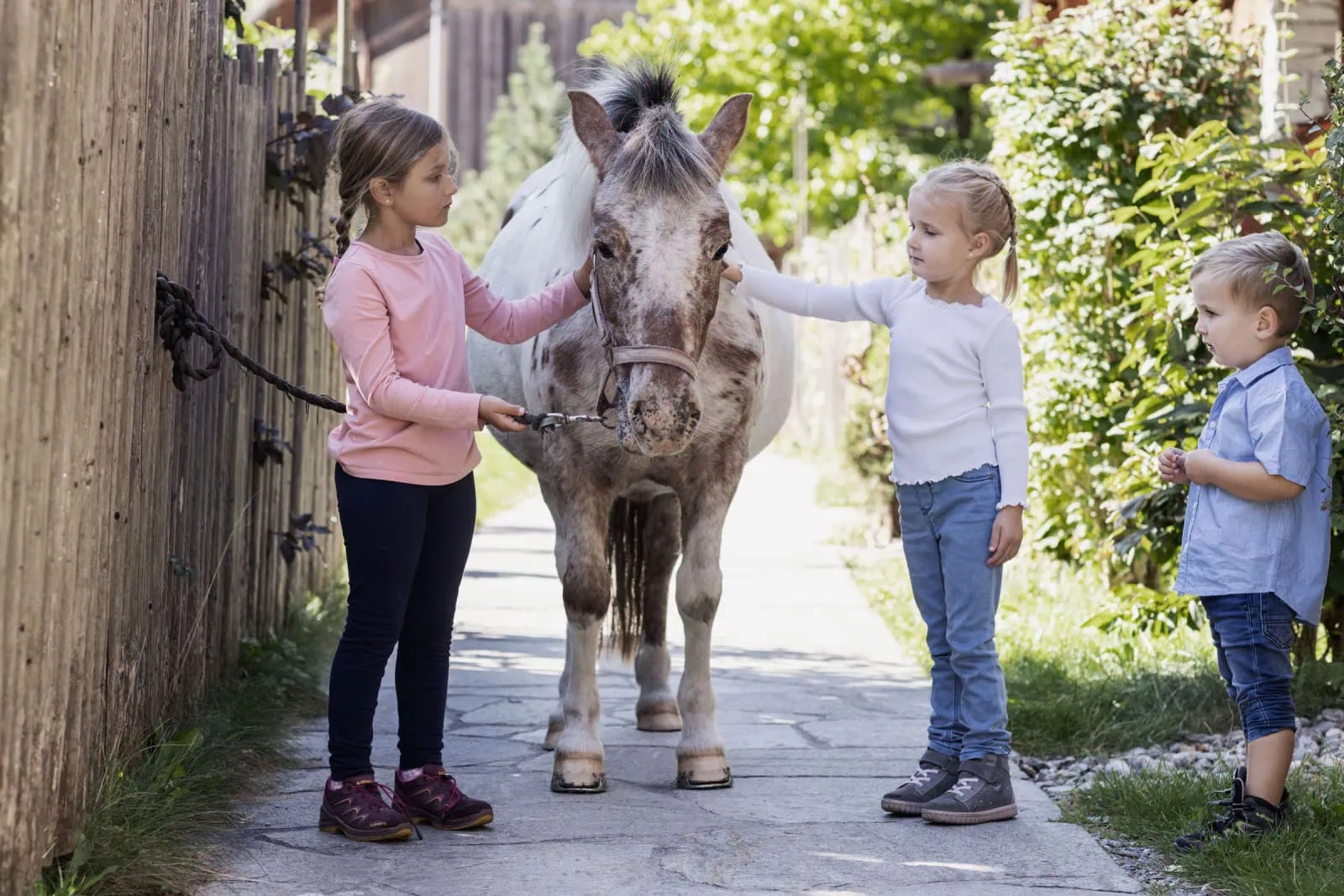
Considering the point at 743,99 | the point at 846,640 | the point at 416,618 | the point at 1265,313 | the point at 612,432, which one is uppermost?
the point at 743,99

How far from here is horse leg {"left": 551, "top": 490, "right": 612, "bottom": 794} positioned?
4.18m

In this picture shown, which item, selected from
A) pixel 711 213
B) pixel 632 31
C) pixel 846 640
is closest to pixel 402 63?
pixel 632 31

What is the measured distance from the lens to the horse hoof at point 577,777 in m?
4.16

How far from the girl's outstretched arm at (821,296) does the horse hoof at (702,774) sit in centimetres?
126

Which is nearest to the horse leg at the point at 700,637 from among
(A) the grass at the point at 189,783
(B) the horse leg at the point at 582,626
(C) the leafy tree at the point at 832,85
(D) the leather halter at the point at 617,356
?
(B) the horse leg at the point at 582,626

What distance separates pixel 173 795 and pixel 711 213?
1.87m

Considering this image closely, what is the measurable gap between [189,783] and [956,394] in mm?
2159

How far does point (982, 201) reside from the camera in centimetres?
400

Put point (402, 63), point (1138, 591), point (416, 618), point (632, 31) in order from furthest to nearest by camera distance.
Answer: point (402, 63) < point (632, 31) < point (1138, 591) < point (416, 618)

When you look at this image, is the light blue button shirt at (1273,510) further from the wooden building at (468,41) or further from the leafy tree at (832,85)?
the wooden building at (468,41)

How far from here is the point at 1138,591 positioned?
5.54 m

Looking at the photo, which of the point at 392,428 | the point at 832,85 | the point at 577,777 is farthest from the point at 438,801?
the point at 832,85

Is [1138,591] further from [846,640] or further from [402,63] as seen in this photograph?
[402,63]

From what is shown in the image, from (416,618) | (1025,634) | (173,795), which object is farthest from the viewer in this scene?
(1025,634)
